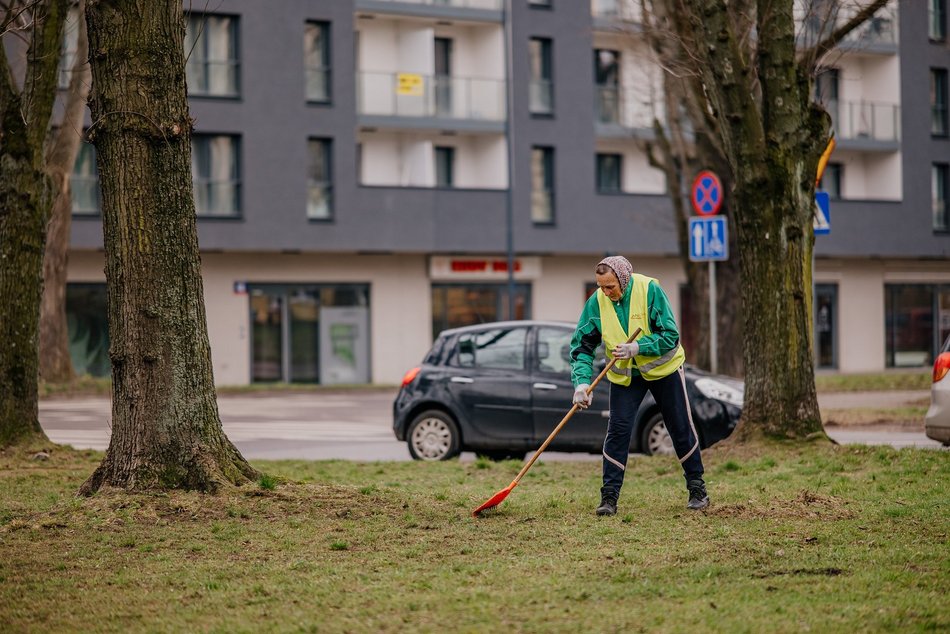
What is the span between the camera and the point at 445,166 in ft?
130

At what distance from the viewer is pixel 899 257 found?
148ft

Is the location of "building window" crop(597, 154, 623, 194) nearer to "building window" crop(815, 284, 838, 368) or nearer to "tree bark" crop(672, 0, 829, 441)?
"building window" crop(815, 284, 838, 368)

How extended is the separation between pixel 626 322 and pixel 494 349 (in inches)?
234

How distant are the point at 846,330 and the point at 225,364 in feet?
68.4

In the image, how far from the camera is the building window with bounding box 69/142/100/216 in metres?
33.4

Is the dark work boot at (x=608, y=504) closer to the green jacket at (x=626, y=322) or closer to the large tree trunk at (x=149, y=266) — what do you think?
the green jacket at (x=626, y=322)

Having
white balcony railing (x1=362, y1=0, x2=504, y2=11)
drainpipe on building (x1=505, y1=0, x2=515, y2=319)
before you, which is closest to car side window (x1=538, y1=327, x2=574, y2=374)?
drainpipe on building (x1=505, y1=0, x2=515, y2=319)

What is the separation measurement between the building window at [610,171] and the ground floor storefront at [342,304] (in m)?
2.36

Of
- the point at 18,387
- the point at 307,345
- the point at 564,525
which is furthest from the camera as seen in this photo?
the point at 307,345

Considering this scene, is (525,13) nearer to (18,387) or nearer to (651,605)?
(18,387)

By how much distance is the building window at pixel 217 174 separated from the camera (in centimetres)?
3475

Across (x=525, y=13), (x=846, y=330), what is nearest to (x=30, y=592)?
(x=525, y=13)

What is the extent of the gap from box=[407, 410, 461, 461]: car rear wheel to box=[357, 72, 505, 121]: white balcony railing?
76.1ft

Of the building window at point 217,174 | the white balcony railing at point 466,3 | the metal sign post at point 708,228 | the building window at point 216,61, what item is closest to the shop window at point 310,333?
the building window at point 217,174
